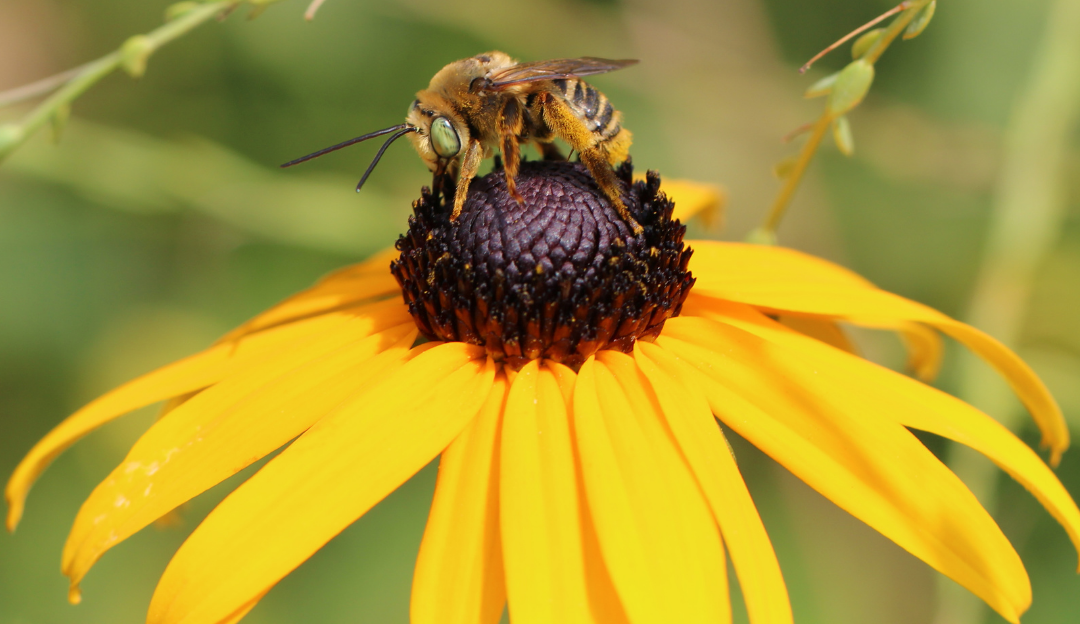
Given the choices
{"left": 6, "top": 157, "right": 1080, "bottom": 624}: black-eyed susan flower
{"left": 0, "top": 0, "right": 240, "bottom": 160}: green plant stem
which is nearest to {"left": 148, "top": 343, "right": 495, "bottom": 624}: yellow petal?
{"left": 6, "top": 157, "right": 1080, "bottom": 624}: black-eyed susan flower

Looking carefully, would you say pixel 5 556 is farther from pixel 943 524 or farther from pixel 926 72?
pixel 926 72

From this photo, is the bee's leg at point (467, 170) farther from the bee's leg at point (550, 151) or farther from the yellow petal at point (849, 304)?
the yellow petal at point (849, 304)

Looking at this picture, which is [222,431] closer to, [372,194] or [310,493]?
[310,493]

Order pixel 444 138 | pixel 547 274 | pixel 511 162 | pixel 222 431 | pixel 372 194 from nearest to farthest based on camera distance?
pixel 222 431 < pixel 547 274 < pixel 511 162 < pixel 444 138 < pixel 372 194

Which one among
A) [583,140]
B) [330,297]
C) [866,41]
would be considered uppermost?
[866,41]

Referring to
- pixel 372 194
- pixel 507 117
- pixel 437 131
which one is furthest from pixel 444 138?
pixel 372 194

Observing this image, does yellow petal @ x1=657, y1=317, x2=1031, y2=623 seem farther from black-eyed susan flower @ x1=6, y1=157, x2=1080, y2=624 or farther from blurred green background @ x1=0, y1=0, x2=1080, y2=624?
blurred green background @ x1=0, y1=0, x2=1080, y2=624
